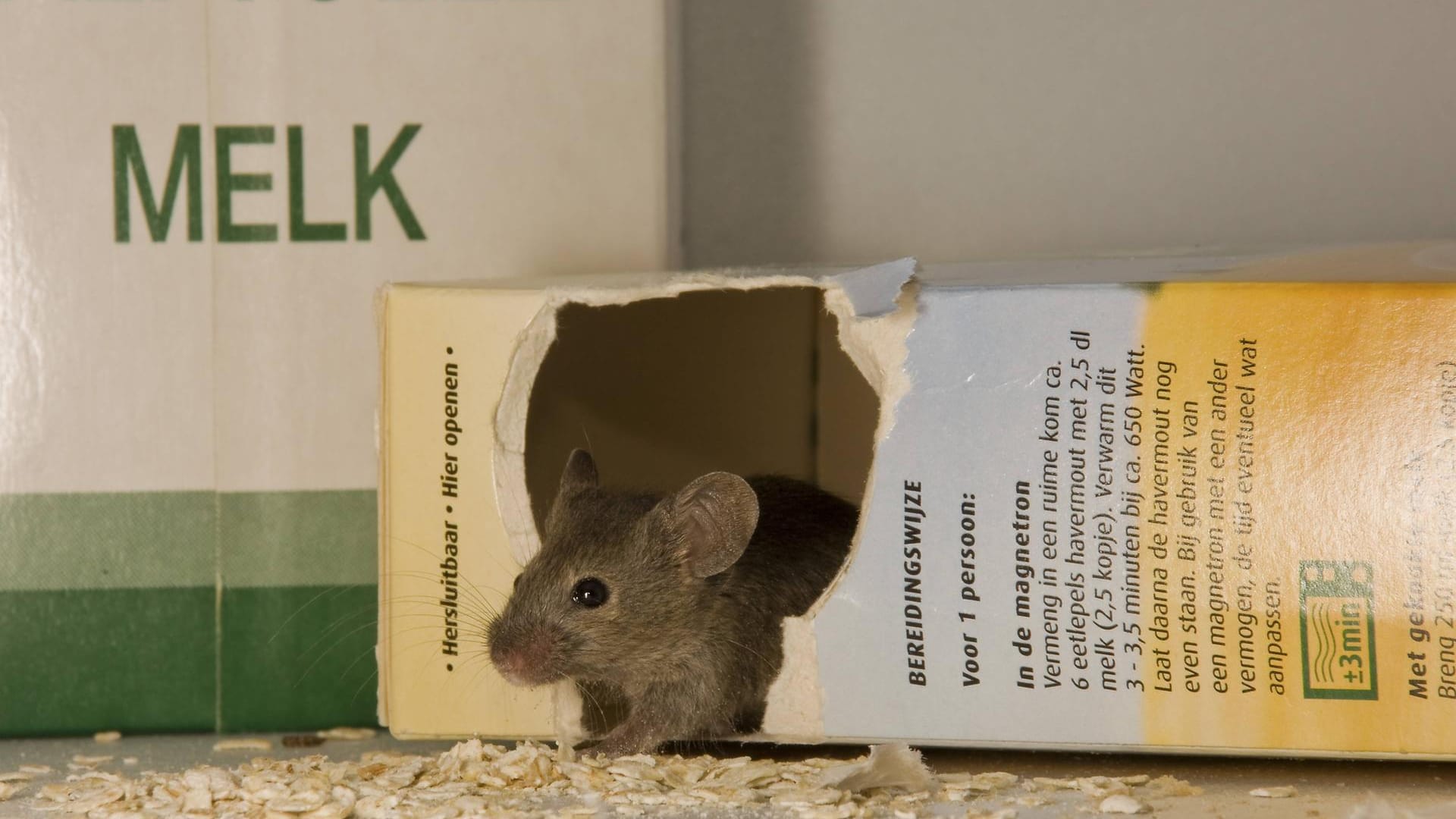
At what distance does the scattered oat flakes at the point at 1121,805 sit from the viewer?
4.44ft

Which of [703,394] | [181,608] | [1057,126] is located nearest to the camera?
[181,608]

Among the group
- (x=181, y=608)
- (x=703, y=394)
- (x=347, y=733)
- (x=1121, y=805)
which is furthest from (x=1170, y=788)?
(x=181, y=608)

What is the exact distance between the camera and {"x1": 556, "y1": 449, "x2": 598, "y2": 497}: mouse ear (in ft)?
5.59

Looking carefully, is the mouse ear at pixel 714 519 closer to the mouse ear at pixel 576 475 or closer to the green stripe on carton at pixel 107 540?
the mouse ear at pixel 576 475

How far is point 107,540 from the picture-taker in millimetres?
1799

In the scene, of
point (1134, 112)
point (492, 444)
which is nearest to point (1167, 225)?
point (1134, 112)

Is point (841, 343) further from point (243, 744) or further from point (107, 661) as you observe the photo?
point (107, 661)

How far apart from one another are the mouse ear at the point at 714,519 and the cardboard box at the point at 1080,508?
145 mm

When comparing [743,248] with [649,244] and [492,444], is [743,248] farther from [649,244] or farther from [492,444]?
[492,444]

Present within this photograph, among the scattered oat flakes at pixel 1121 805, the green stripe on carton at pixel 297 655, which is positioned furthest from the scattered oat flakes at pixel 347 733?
the scattered oat flakes at pixel 1121 805

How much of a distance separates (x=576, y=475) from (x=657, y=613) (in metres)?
0.22

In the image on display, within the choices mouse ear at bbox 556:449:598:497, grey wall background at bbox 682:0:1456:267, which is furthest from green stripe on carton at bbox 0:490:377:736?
grey wall background at bbox 682:0:1456:267

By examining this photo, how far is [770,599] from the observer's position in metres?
1.67

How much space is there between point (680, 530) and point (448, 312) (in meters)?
0.37
